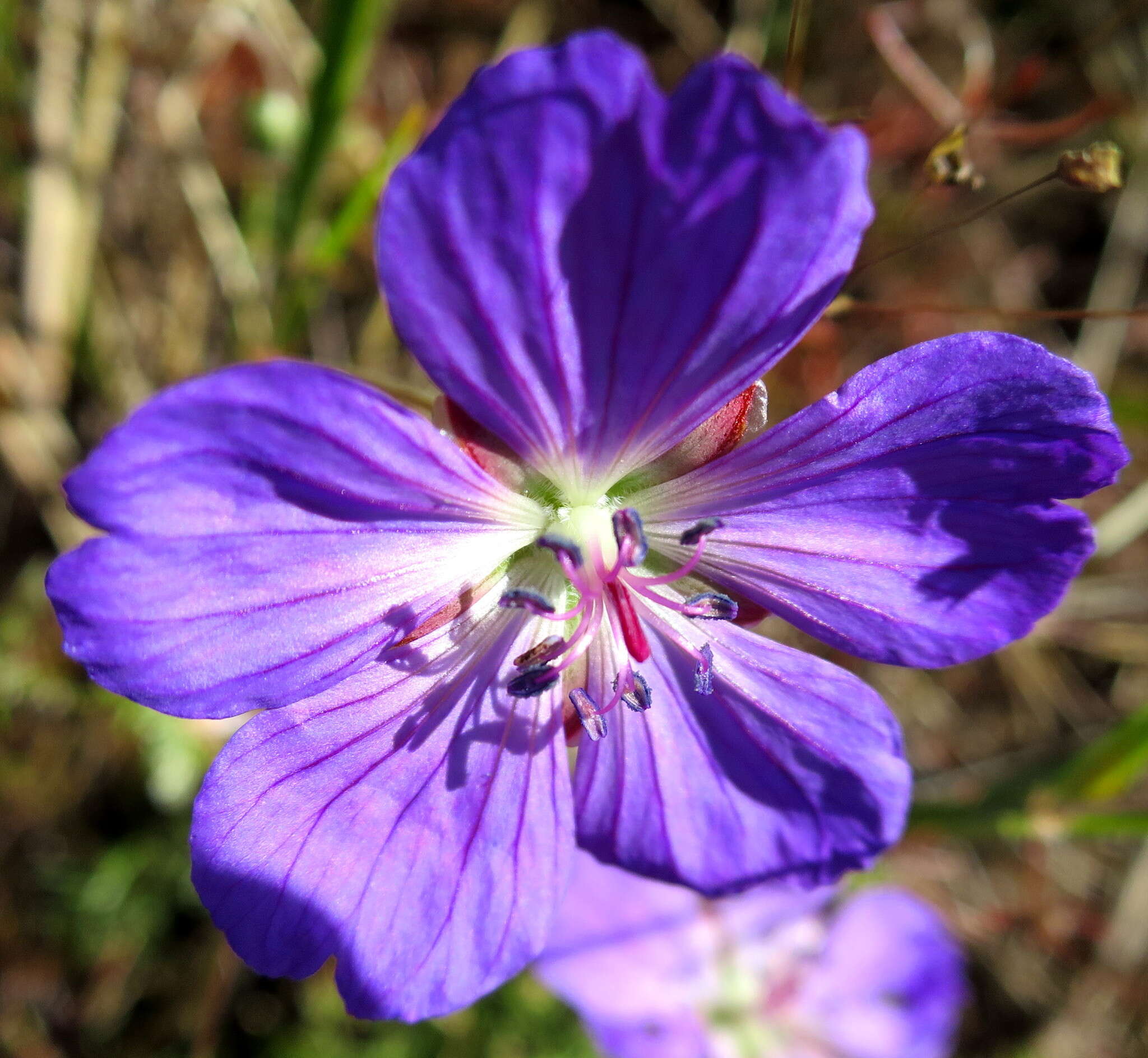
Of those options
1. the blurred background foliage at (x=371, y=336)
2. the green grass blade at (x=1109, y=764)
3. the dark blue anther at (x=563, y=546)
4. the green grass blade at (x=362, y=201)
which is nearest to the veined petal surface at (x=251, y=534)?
the dark blue anther at (x=563, y=546)

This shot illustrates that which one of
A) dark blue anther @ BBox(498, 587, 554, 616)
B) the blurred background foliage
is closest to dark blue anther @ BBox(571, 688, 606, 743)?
dark blue anther @ BBox(498, 587, 554, 616)

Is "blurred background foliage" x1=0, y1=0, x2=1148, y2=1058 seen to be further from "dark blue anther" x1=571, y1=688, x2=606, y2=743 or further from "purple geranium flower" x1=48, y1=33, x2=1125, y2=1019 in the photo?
"dark blue anther" x1=571, y1=688, x2=606, y2=743

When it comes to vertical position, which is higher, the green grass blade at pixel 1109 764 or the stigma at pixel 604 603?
the stigma at pixel 604 603

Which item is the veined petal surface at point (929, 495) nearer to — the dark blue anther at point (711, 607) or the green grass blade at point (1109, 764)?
the dark blue anther at point (711, 607)

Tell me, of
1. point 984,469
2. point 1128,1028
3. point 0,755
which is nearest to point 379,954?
point 984,469

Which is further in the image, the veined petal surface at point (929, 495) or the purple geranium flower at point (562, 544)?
the veined petal surface at point (929, 495)

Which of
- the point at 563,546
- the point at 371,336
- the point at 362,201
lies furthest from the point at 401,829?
the point at 371,336

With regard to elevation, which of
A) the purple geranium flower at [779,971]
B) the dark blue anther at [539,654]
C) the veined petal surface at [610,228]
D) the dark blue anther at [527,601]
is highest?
the veined petal surface at [610,228]
